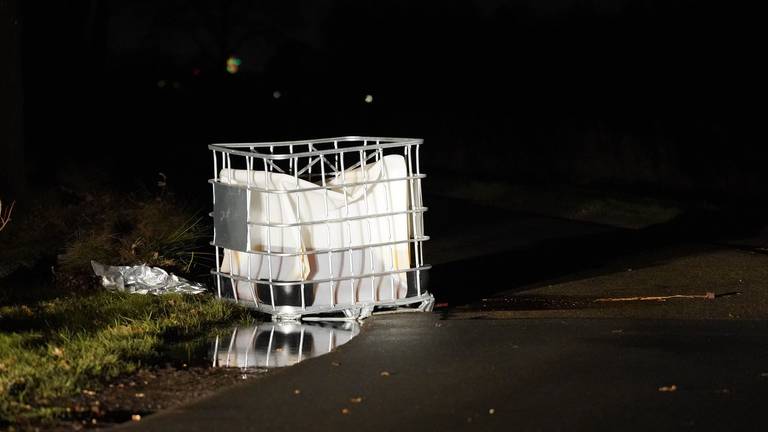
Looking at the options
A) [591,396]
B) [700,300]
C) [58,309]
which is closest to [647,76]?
[700,300]

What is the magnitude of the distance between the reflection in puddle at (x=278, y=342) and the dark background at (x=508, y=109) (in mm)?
5624

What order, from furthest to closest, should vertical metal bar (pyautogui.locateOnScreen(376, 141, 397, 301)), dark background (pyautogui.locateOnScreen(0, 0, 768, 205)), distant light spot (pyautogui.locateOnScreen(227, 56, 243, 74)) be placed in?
1. distant light spot (pyautogui.locateOnScreen(227, 56, 243, 74))
2. dark background (pyautogui.locateOnScreen(0, 0, 768, 205))
3. vertical metal bar (pyautogui.locateOnScreen(376, 141, 397, 301))

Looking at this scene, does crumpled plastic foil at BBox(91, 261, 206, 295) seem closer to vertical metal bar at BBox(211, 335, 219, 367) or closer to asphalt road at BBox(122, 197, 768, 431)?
vertical metal bar at BBox(211, 335, 219, 367)

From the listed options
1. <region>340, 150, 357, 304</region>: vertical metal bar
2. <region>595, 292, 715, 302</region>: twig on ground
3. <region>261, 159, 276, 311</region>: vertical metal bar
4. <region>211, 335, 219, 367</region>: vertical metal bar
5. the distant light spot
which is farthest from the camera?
the distant light spot

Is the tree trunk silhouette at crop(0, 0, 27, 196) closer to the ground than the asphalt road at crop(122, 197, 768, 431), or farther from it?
farther from it

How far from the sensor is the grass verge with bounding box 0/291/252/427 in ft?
21.3

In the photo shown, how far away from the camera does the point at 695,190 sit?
65.1 ft

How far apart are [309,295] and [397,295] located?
69 cm

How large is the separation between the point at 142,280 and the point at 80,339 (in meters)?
2.19

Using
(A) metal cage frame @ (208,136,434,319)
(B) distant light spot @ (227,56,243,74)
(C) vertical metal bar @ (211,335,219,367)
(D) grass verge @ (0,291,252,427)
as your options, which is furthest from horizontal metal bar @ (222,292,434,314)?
(B) distant light spot @ (227,56,243,74)

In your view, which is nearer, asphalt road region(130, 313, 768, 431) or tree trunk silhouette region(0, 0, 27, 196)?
asphalt road region(130, 313, 768, 431)

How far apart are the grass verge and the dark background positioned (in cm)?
436

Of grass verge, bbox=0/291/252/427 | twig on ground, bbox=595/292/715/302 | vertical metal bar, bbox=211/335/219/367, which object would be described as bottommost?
vertical metal bar, bbox=211/335/219/367

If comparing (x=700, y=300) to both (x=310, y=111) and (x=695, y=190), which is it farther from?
(x=310, y=111)
